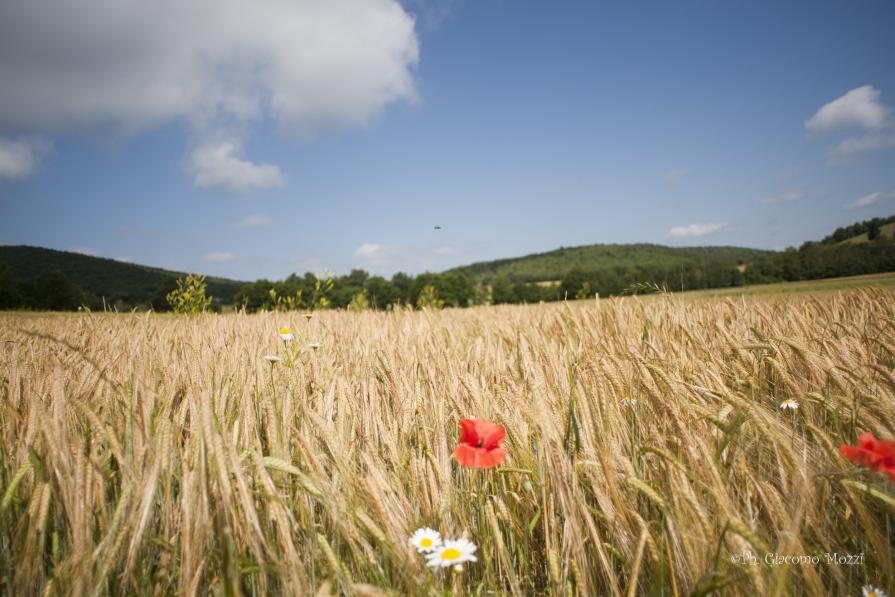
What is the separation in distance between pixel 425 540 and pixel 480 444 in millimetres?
229

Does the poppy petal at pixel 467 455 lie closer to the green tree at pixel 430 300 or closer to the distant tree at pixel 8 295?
the green tree at pixel 430 300

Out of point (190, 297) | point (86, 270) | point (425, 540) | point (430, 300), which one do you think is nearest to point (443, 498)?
point (425, 540)

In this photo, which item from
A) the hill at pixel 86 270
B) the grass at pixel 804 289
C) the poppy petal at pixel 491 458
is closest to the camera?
the poppy petal at pixel 491 458

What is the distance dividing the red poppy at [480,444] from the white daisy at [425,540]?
164 mm

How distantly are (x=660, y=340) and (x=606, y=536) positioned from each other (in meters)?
1.73

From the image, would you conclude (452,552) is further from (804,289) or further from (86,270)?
(86,270)

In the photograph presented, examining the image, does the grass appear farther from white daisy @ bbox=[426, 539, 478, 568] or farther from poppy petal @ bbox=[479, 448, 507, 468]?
white daisy @ bbox=[426, 539, 478, 568]

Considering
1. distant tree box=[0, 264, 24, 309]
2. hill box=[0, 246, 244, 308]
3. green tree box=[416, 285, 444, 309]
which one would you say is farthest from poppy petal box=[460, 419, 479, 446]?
hill box=[0, 246, 244, 308]

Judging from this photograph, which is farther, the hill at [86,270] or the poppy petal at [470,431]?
the hill at [86,270]

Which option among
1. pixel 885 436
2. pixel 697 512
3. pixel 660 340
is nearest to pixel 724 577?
pixel 697 512

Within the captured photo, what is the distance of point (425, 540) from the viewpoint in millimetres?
842

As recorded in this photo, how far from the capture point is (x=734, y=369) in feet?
5.90

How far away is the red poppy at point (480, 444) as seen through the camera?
0.84m

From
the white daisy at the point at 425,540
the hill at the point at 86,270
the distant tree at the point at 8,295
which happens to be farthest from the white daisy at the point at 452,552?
the hill at the point at 86,270
